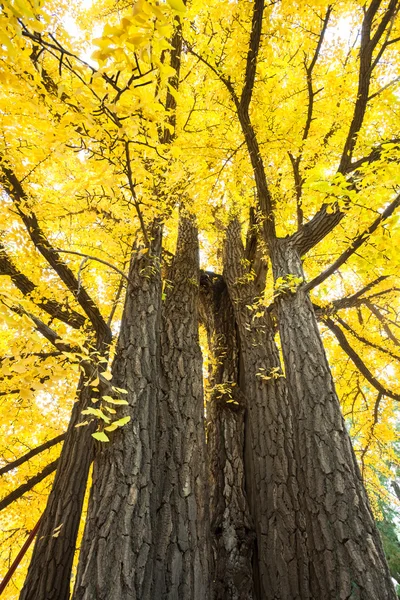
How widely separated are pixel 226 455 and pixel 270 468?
62 centimetres

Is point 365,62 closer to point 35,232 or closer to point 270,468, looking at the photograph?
point 35,232

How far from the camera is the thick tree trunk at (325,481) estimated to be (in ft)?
6.59

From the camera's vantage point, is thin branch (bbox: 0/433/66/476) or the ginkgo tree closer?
the ginkgo tree

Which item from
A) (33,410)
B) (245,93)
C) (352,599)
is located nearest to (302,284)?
(245,93)

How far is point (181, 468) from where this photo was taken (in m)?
2.89

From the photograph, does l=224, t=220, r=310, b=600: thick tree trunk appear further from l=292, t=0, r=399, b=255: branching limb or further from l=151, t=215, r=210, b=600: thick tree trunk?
l=292, t=0, r=399, b=255: branching limb

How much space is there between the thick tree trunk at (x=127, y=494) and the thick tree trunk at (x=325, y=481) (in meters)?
1.09

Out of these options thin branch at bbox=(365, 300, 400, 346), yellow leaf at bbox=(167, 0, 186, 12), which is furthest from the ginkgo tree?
thin branch at bbox=(365, 300, 400, 346)

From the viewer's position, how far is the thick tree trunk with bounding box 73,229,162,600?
1901 millimetres

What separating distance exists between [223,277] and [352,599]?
170 inches

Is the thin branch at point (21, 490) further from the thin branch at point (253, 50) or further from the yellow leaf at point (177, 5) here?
the thin branch at point (253, 50)

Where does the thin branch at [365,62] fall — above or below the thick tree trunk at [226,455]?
above

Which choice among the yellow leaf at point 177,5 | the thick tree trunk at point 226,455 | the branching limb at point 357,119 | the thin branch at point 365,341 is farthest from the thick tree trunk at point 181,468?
the thin branch at point 365,341

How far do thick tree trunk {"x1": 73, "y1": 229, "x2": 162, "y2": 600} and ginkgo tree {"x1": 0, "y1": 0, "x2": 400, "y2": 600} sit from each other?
0.01 metres
